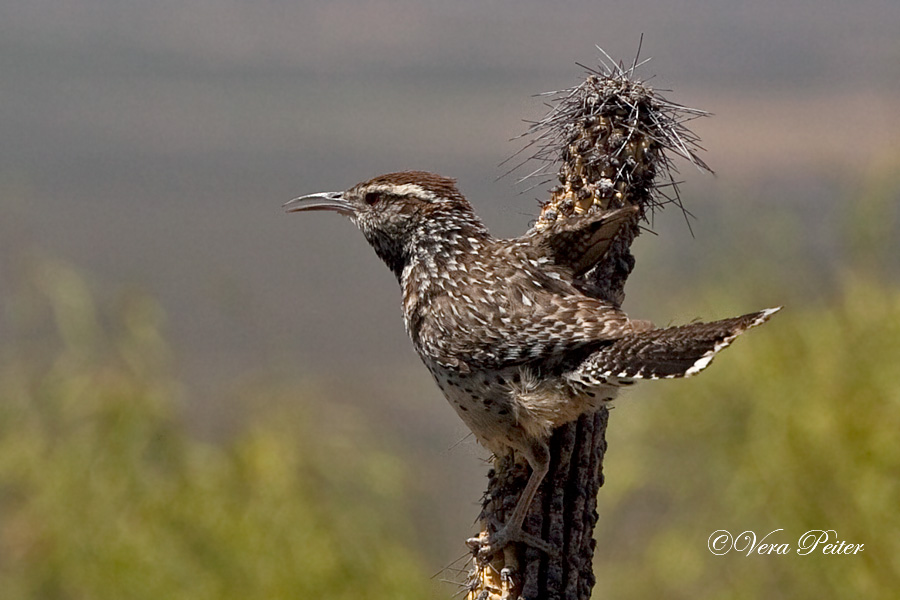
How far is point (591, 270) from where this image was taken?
2727mm

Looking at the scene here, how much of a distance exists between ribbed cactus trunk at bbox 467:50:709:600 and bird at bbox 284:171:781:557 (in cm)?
4

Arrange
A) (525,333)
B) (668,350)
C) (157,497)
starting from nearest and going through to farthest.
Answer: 1. (668,350)
2. (525,333)
3. (157,497)

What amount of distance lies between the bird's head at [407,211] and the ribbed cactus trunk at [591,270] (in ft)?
1.30

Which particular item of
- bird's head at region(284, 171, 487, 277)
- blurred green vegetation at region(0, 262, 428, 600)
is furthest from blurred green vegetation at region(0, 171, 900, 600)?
bird's head at region(284, 171, 487, 277)

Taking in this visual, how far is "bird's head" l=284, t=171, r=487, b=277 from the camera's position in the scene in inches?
121

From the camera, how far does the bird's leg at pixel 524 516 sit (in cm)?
242

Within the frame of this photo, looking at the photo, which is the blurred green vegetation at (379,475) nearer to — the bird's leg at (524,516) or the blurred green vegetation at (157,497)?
the blurred green vegetation at (157,497)

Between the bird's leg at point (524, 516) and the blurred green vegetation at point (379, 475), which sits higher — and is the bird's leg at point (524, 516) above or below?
below

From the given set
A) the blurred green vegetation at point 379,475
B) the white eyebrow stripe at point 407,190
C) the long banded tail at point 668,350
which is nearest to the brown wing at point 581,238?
the long banded tail at point 668,350

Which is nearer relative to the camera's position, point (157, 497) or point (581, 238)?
point (581, 238)

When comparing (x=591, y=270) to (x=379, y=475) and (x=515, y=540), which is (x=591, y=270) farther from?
(x=379, y=475)

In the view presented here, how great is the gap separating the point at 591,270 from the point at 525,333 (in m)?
0.29

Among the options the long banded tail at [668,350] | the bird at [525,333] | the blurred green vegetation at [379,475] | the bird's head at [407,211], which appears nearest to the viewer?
the long banded tail at [668,350]

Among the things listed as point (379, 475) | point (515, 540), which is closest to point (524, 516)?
point (515, 540)
